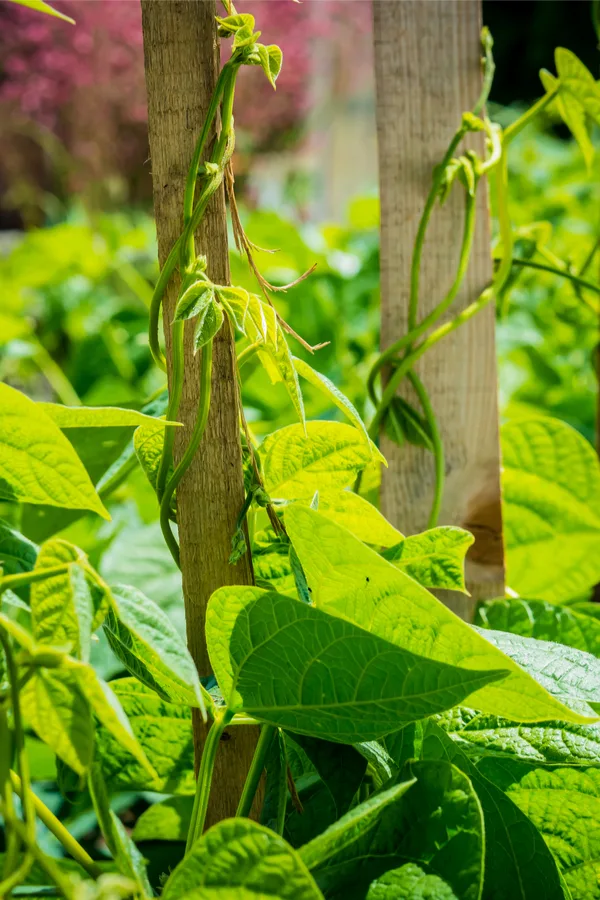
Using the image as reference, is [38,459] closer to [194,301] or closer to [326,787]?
[194,301]

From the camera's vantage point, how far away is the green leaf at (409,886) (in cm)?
35

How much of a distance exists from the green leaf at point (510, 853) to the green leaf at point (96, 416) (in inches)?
8.0

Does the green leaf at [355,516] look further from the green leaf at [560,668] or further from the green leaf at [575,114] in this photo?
the green leaf at [575,114]

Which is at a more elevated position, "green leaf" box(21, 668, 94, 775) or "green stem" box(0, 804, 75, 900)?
"green leaf" box(21, 668, 94, 775)

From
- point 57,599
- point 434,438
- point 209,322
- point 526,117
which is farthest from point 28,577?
point 526,117

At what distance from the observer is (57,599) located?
1.06 feet

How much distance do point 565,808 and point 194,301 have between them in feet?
1.10

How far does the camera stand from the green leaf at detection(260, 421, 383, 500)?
0.48m

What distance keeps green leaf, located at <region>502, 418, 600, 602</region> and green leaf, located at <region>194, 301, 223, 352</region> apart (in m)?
0.46

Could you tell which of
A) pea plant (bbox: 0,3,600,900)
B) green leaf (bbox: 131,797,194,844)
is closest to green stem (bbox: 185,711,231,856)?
pea plant (bbox: 0,3,600,900)

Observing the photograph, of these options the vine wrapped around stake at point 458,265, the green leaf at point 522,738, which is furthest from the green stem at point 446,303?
the green leaf at point 522,738

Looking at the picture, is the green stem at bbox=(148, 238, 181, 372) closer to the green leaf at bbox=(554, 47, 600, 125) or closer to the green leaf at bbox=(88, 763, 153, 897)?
the green leaf at bbox=(88, 763, 153, 897)

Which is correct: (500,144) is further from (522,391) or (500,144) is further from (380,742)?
(522,391)

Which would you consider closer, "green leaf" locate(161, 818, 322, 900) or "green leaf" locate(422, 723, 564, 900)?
"green leaf" locate(161, 818, 322, 900)
